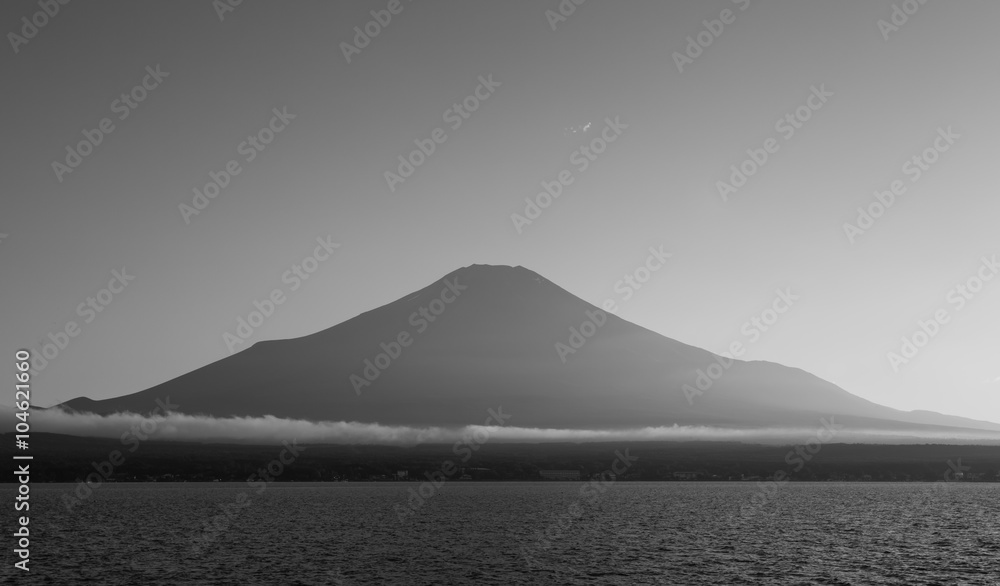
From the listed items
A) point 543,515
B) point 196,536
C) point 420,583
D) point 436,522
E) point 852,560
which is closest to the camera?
point 420,583

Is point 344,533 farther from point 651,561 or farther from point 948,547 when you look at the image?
A: point 948,547

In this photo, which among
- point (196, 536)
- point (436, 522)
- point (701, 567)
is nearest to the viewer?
point (701, 567)

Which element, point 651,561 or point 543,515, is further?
point 543,515

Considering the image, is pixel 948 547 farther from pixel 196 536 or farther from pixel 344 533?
pixel 196 536

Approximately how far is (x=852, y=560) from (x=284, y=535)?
84.2 meters

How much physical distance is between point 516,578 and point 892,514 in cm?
14371

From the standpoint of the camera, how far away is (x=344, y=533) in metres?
138

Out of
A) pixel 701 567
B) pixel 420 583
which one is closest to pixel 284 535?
pixel 420 583

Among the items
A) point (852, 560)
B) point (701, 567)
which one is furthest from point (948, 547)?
point (701, 567)

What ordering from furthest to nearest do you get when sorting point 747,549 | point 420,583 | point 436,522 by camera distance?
1. point 436,522
2. point 747,549
3. point 420,583

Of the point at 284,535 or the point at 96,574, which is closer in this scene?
the point at 96,574

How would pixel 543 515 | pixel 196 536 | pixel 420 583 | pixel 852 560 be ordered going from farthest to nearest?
pixel 543 515, pixel 196 536, pixel 852 560, pixel 420 583

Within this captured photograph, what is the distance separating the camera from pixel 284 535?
441 feet

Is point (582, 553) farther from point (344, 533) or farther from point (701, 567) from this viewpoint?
point (344, 533)
